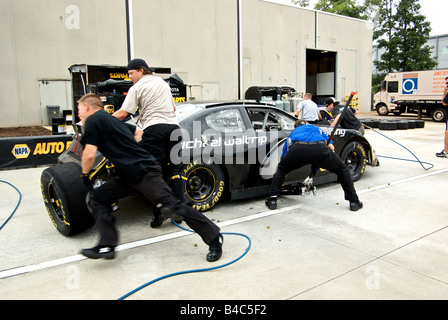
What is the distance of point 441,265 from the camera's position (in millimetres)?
3410

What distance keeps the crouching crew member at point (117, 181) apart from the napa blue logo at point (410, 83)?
85.1 feet

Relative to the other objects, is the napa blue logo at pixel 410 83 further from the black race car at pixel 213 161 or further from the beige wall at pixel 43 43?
the black race car at pixel 213 161

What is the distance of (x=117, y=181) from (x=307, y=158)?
8.70 ft

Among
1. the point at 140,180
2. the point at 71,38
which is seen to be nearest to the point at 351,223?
the point at 140,180

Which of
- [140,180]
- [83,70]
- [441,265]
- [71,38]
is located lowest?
[441,265]

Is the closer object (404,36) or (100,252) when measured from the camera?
(100,252)

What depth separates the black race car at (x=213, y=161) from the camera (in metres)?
3.99

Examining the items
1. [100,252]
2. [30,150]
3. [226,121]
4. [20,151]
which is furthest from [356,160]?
[20,151]

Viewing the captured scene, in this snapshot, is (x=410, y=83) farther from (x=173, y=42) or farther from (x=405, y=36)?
(x=173, y=42)

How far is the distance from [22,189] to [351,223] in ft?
18.2

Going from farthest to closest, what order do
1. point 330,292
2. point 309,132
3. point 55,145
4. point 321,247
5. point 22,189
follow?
point 55,145
point 22,189
point 309,132
point 321,247
point 330,292

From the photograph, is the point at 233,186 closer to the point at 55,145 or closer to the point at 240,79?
the point at 55,145

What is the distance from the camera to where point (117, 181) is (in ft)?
11.3

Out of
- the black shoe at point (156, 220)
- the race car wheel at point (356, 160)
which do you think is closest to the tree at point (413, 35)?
the race car wheel at point (356, 160)
